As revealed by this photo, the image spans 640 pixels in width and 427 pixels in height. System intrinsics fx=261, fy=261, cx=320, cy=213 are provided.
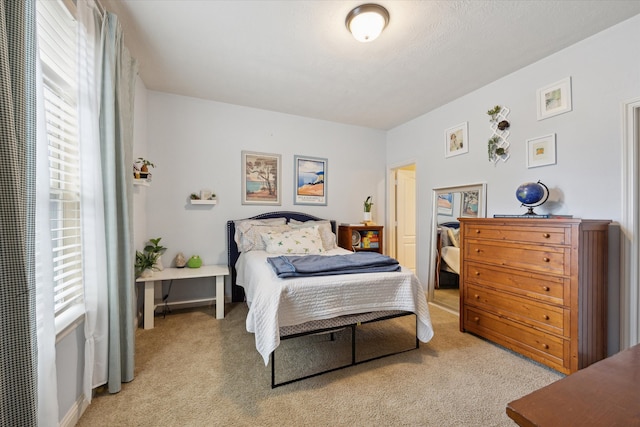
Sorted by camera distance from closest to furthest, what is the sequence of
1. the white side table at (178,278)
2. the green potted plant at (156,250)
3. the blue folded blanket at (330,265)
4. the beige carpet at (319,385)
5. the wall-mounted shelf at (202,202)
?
the beige carpet at (319,385) < the blue folded blanket at (330,265) < the white side table at (178,278) < the green potted plant at (156,250) < the wall-mounted shelf at (202,202)

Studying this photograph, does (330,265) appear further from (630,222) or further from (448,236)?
(630,222)

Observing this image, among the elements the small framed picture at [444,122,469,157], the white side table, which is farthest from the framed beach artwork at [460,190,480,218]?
the white side table

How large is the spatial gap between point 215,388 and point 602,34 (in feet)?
13.0

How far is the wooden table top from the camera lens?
550 mm

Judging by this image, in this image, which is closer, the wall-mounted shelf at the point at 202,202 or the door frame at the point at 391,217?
the wall-mounted shelf at the point at 202,202

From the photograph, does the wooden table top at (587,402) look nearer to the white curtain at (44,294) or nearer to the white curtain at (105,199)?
the white curtain at (44,294)

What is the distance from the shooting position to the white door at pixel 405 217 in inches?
182

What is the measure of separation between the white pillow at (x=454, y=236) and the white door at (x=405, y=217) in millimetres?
1298

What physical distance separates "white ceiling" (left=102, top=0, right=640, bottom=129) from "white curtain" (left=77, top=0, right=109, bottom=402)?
50cm

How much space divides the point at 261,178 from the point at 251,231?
0.84m

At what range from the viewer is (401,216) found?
4684 millimetres

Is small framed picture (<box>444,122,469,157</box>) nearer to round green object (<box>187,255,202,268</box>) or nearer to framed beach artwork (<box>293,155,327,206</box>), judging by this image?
framed beach artwork (<box>293,155,327,206</box>)

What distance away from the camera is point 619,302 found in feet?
6.59

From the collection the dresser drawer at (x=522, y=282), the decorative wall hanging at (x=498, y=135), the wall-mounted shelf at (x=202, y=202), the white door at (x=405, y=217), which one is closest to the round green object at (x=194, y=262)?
the wall-mounted shelf at (x=202, y=202)
